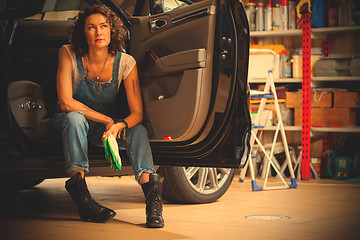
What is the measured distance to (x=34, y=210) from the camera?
10.9 feet

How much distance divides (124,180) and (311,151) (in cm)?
193

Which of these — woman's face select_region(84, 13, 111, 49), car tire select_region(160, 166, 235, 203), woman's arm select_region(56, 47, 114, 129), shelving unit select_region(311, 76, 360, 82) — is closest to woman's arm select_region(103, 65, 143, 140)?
woman's arm select_region(56, 47, 114, 129)

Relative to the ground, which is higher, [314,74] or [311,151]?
[314,74]

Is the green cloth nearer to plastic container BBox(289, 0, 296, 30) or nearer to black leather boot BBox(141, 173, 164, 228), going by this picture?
black leather boot BBox(141, 173, 164, 228)

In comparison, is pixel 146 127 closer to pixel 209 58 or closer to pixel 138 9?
pixel 209 58

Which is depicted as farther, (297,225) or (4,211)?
(4,211)


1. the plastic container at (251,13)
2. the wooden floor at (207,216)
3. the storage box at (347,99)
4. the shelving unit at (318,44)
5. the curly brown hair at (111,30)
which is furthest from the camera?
the plastic container at (251,13)

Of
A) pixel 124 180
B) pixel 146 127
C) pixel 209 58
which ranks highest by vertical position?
pixel 209 58

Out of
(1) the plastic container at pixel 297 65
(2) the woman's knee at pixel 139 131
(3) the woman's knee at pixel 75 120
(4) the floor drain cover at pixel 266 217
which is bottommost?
(4) the floor drain cover at pixel 266 217

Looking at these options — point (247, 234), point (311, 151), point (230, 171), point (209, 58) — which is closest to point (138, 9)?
point (209, 58)

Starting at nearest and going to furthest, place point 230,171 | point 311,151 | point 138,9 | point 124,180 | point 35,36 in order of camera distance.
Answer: point 35,36, point 138,9, point 230,171, point 124,180, point 311,151

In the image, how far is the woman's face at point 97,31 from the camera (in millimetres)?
2840

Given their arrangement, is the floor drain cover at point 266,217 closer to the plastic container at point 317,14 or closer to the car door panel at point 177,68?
the car door panel at point 177,68

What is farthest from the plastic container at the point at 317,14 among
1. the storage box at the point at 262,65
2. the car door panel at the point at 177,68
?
the car door panel at the point at 177,68
